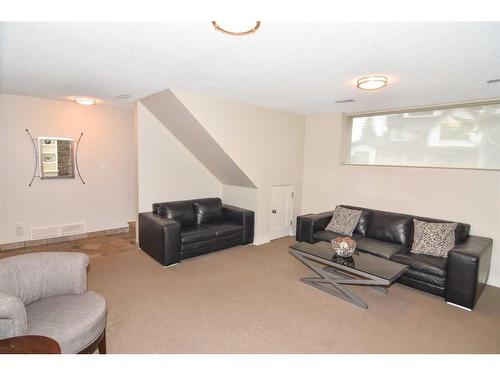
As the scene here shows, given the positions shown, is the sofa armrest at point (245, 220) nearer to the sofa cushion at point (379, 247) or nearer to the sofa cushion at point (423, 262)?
the sofa cushion at point (379, 247)

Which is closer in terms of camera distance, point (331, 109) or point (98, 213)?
point (331, 109)

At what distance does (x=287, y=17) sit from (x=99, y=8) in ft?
2.32

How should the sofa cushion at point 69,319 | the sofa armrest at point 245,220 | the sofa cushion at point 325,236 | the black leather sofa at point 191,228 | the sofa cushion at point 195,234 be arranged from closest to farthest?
the sofa cushion at point 69,319
the black leather sofa at point 191,228
the sofa cushion at point 195,234
the sofa cushion at point 325,236
the sofa armrest at point 245,220

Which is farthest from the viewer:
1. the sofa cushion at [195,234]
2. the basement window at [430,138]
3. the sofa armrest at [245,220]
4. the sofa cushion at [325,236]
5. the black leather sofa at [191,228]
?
the sofa armrest at [245,220]

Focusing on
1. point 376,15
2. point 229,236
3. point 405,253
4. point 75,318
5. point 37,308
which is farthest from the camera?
point 229,236

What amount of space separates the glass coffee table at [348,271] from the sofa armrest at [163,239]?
5.07 ft

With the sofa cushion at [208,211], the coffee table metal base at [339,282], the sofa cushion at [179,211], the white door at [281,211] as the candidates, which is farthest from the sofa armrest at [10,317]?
the white door at [281,211]

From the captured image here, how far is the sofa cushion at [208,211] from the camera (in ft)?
14.9

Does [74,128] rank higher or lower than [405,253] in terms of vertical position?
higher

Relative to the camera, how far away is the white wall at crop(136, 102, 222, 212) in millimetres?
4266

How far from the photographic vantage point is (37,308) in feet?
5.95

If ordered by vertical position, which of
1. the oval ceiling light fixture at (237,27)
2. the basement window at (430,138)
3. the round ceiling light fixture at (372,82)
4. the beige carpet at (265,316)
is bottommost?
the beige carpet at (265,316)
